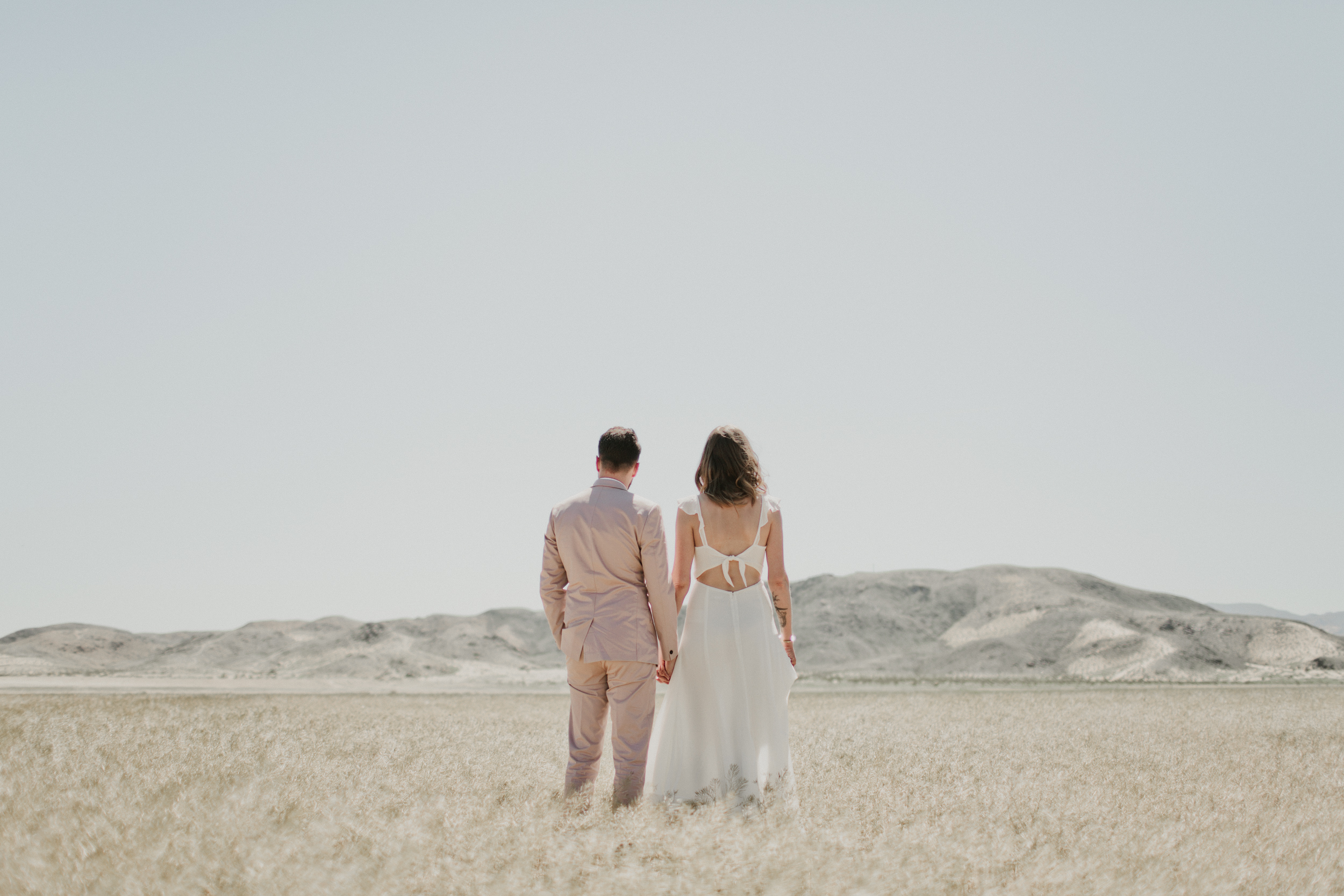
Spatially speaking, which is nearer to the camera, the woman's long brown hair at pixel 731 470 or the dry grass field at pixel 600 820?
the dry grass field at pixel 600 820

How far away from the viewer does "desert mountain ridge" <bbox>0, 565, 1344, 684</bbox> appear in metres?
53.7

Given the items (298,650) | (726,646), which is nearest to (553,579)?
(726,646)

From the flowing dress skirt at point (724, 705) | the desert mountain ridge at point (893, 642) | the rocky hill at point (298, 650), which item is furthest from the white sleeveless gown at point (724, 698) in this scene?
the rocky hill at point (298, 650)

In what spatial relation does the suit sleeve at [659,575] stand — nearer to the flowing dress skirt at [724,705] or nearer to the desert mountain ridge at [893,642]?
the flowing dress skirt at [724,705]

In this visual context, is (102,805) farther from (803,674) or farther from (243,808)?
(803,674)

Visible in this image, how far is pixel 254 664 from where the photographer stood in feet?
239

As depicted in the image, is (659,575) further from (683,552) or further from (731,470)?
(731,470)

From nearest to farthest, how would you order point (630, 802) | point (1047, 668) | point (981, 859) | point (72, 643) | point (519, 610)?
point (981, 859)
point (630, 802)
point (1047, 668)
point (72, 643)
point (519, 610)

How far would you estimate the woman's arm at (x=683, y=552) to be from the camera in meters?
6.64

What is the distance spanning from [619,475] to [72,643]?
90159 mm

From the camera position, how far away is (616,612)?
6.27 meters

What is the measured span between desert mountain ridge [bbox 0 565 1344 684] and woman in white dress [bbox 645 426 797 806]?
45.6 metres

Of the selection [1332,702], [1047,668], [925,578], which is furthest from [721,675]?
[925,578]

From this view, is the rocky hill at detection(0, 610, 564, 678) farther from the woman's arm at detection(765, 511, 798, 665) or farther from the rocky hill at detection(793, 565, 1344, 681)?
the woman's arm at detection(765, 511, 798, 665)
